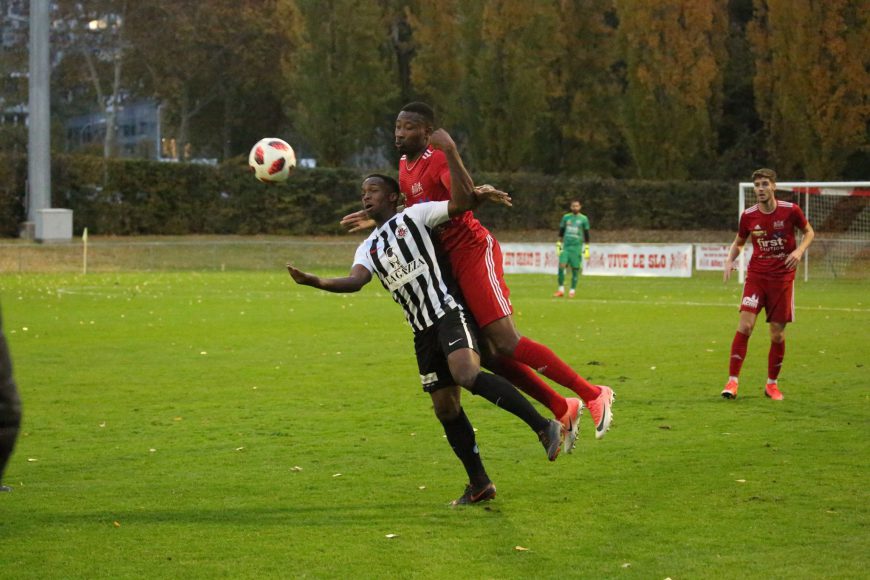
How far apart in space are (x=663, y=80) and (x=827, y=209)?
39.0 ft

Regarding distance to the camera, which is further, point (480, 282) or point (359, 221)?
point (359, 221)

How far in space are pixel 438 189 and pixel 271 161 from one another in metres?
4.34

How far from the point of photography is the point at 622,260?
40375mm

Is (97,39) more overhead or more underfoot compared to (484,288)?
more overhead

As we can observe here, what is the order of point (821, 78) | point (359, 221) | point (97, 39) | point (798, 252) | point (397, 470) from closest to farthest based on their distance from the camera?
point (359, 221) < point (397, 470) < point (798, 252) < point (821, 78) < point (97, 39)

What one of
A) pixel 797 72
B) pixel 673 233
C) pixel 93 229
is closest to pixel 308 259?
pixel 93 229

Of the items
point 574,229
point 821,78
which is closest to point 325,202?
point 821,78

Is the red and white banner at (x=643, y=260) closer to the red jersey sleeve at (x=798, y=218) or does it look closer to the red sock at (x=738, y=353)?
the red jersey sleeve at (x=798, y=218)

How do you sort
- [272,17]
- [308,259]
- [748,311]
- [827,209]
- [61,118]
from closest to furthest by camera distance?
[748,311] < [827,209] < [308,259] < [272,17] < [61,118]

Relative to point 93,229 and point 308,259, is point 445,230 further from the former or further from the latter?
point 93,229

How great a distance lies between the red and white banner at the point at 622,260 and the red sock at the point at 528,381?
3178 centimetres

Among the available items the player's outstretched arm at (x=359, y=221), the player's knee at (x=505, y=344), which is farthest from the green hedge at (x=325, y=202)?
the player's knee at (x=505, y=344)

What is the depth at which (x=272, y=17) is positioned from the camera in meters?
59.2

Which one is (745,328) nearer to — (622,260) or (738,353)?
(738,353)
